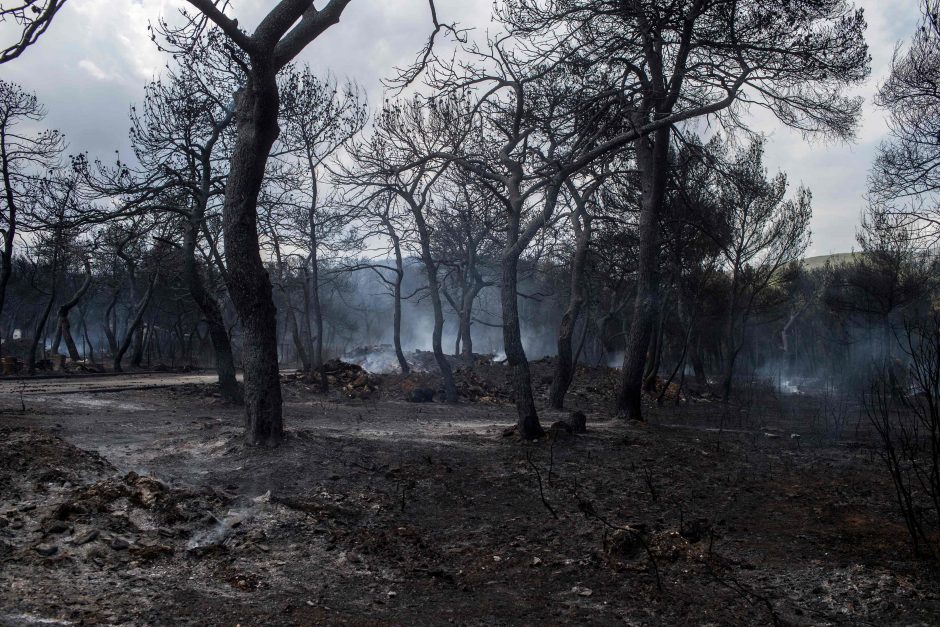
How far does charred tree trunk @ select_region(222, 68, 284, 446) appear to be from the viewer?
7445mm

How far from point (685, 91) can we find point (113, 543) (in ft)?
34.7

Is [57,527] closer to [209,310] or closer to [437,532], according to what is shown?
[437,532]

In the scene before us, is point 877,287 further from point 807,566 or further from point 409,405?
point 807,566

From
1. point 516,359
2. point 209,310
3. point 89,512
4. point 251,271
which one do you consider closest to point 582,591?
point 89,512

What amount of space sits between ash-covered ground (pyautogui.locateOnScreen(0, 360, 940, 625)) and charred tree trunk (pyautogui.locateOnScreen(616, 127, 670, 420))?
8.48ft

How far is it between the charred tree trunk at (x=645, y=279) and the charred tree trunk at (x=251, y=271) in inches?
252

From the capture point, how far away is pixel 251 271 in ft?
24.6

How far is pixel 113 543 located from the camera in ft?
14.6

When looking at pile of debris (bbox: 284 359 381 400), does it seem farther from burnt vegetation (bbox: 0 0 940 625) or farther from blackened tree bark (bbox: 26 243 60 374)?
blackened tree bark (bbox: 26 243 60 374)

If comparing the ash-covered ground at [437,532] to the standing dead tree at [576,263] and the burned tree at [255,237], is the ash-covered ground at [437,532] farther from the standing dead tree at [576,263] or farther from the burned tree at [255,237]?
the standing dead tree at [576,263]

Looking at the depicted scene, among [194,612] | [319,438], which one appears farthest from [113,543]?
[319,438]

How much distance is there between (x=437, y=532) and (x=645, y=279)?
758 centimetres

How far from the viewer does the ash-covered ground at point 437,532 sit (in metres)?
3.94

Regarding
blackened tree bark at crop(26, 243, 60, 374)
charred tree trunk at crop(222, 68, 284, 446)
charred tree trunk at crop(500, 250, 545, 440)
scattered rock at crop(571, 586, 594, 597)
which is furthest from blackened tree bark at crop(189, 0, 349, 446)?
blackened tree bark at crop(26, 243, 60, 374)
